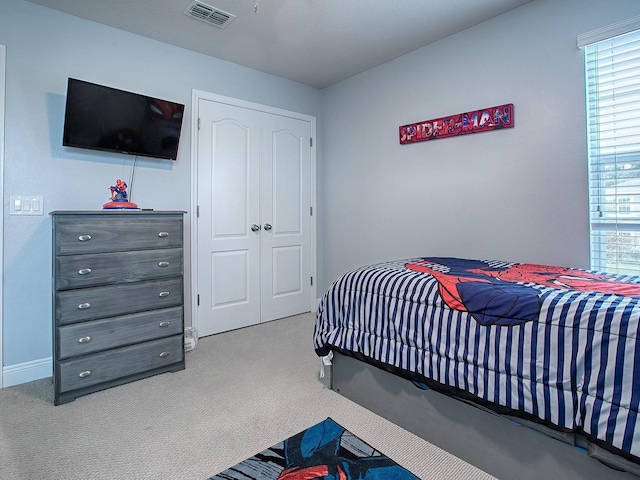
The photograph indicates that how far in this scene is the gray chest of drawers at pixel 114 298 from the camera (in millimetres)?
2074

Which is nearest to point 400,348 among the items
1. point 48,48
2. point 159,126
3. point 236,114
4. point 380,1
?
point 380,1

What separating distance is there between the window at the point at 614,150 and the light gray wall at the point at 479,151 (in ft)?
0.21

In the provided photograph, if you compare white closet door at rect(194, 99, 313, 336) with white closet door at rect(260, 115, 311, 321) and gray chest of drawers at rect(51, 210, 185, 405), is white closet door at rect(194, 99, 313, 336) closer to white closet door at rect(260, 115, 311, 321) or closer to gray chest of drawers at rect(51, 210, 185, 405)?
white closet door at rect(260, 115, 311, 321)

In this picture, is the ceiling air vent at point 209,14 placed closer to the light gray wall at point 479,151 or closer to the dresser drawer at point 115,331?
the light gray wall at point 479,151

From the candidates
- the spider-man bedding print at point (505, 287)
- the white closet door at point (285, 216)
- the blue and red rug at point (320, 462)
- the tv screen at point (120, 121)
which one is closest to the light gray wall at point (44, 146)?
the tv screen at point (120, 121)

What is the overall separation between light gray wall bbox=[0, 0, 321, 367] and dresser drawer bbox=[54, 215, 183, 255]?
56 cm

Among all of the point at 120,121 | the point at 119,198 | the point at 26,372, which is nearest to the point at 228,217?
the point at 119,198

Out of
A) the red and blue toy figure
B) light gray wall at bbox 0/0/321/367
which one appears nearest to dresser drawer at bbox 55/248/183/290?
the red and blue toy figure

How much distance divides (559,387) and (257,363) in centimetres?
200

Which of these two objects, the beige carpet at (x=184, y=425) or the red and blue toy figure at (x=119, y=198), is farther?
the red and blue toy figure at (x=119, y=198)

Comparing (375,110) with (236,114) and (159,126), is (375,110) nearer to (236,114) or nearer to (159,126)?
(236,114)

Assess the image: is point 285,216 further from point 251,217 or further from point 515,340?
point 515,340

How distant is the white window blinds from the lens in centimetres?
208

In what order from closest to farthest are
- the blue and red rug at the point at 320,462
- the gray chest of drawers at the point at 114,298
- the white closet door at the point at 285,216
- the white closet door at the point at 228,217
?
the blue and red rug at the point at 320,462 → the gray chest of drawers at the point at 114,298 → the white closet door at the point at 228,217 → the white closet door at the point at 285,216
